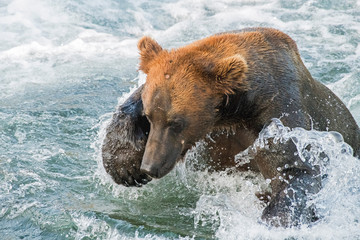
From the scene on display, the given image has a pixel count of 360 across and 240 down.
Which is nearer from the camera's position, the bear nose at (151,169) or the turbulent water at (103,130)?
the bear nose at (151,169)

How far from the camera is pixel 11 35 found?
1190 cm

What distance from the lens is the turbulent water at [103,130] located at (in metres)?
4.94

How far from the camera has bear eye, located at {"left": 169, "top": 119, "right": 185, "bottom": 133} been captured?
14.6 ft

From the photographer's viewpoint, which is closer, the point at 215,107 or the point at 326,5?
the point at 215,107

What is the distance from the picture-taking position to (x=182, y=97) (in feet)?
14.5

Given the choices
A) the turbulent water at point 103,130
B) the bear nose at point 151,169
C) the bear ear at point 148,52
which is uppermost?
A: the bear ear at point 148,52

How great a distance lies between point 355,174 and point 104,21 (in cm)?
904

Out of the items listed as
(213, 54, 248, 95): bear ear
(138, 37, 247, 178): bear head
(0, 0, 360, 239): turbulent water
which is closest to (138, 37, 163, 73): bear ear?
(138, 37, 247, 178): bear head

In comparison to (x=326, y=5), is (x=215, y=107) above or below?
above

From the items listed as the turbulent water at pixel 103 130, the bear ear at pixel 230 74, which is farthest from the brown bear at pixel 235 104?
the turbulent water at pixel 103 130

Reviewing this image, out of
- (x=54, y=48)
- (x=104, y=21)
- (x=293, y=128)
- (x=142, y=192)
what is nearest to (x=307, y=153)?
(x=293, y=128)

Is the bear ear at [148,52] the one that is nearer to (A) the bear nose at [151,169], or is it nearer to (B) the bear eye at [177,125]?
(B) the bear eye at [177,125]

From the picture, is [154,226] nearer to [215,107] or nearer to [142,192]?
[142,192]

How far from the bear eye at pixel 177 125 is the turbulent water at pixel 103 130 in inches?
27.4
